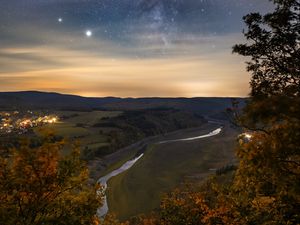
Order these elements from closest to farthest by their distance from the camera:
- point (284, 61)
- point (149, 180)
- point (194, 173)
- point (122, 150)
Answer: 1. point (284, 61)
2. point (149, 180)
3. point (194, 173)
4. point (122, 150)

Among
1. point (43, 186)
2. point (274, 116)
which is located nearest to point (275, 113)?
point (274, 116)

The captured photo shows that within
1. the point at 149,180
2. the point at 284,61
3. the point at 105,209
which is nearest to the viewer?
the point at 284,61

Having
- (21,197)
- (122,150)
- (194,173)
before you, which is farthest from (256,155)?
(122,150)

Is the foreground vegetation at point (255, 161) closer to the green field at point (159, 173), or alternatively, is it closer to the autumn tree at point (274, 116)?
the autumn tree at point (274, 116)

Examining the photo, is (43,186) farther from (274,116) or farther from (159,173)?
(159,173)

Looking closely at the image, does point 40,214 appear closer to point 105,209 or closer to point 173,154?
point 105,209
